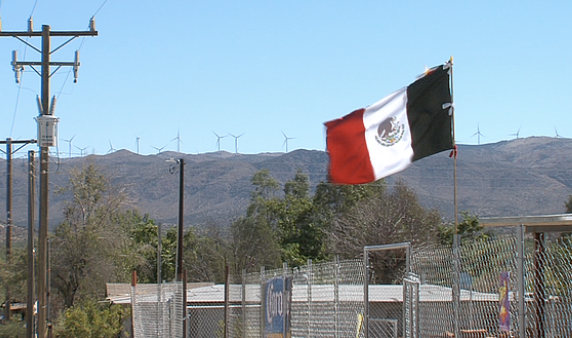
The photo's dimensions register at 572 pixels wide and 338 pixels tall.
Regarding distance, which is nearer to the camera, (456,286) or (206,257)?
(456,286)

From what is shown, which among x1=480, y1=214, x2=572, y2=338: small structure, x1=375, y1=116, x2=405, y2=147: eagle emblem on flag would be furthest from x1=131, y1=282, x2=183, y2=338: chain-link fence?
x1=480, y1=214, x2=572, y2=338: small structure

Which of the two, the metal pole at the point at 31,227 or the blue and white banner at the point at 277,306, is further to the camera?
the metal pole at the point at 31,227

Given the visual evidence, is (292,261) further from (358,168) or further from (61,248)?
(358,168)

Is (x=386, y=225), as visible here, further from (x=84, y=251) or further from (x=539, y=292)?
(x=539, y=292)

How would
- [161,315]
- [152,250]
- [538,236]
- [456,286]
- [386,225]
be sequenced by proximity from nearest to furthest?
[456,286], [538,236], [161,315], [386,225], [152,250]

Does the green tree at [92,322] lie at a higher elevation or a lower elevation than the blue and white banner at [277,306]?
lower

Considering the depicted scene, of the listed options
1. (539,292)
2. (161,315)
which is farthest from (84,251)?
(539,292)

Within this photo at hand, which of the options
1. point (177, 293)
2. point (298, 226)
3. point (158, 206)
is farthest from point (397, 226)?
point (158, 206)

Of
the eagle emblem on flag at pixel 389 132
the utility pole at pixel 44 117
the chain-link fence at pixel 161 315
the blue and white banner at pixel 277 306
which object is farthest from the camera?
the utility pole at pixel 44 117

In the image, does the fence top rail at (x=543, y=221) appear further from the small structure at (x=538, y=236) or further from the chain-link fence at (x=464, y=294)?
the chain-link fence at (x=464, y=294)

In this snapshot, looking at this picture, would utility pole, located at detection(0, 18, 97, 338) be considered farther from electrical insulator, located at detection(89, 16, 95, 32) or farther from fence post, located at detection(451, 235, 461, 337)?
fence post, located at detection(451, 235, 461, 337)

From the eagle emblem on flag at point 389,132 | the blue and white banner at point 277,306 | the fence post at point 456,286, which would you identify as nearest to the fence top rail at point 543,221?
the fence post at point 456,286

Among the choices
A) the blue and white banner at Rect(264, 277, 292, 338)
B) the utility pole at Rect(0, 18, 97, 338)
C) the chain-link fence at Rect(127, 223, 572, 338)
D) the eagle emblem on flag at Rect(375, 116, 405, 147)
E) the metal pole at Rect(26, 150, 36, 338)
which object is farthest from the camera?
the metal pole at Rect(26, 150, 36, 338)

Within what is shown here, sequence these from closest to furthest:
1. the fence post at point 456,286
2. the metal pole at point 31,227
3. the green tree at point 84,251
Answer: the fence post at point 456,286 → the metal pole at point 31,227 → the green tree at point 84,251
